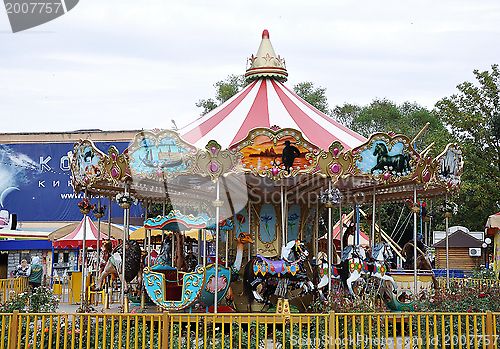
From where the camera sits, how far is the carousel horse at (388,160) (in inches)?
372

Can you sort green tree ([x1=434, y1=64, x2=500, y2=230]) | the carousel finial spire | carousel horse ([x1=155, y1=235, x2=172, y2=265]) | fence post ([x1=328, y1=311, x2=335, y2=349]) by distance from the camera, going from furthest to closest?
green tree ([x1=434, y1=64, x2=500, y2=230]), the carousel finial spire, carousel horse ([x1=155, y1=235, x2=172, y2=265]), fence post ([x1=328, y1=311, x2=335, y2=349])

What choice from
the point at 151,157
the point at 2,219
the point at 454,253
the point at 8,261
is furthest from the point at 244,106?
the point at 8,261

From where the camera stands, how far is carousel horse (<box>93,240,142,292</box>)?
37.2 ft

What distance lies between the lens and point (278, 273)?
31.7 ft

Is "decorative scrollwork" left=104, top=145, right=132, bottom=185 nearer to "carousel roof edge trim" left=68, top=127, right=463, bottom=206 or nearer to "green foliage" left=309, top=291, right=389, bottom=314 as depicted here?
"carousel roof edge trim" left=68, top=127, right=463, bottom=206

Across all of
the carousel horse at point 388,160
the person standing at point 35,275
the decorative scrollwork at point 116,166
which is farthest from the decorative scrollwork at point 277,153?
the person standing at point 35,275

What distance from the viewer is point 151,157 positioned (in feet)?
31.1

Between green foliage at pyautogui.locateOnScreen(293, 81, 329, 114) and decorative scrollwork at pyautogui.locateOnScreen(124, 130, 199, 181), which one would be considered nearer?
decorative scrollwork at pyautogui.locateOnScreen(124, 130, 199, 181)

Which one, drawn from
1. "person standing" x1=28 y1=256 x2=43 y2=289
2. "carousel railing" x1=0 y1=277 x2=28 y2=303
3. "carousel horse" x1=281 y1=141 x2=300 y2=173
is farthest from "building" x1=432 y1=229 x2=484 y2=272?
"carousel railing" x1=0 y1=277 x2=28 y2=303

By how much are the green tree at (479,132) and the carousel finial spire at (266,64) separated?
540 inches

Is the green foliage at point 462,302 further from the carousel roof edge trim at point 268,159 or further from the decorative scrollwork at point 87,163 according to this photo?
the decorative scrollwork at point 87,163

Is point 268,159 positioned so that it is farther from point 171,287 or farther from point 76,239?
point 76,239

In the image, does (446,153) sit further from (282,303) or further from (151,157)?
(151,157)

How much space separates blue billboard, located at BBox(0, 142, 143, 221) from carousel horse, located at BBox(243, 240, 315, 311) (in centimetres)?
2081
